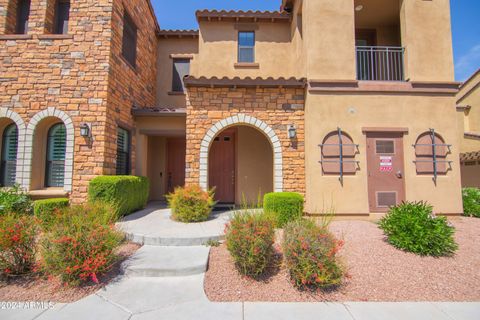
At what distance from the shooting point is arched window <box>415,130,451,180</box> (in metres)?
6.94

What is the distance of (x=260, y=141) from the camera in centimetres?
891

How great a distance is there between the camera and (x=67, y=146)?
22.1ft

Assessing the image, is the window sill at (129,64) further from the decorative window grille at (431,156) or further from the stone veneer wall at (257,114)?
the decorative window grille at (431,156)

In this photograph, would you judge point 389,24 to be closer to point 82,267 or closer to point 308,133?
point 308,133

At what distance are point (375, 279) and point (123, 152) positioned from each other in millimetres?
7889

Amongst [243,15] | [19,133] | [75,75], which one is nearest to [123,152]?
[75,75]

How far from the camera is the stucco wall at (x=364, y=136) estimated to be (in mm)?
6820

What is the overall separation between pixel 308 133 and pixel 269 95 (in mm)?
1771

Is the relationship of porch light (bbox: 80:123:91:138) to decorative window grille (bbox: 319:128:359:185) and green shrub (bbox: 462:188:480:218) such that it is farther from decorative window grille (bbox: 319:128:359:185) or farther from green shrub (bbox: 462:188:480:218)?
green shrub (bbox: 462:188:480:218)

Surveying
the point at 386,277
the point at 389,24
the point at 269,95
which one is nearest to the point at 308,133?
the point at 269,95

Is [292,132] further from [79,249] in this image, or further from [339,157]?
[79,249]

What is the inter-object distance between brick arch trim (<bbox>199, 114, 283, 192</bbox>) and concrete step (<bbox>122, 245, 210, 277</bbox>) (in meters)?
2.87

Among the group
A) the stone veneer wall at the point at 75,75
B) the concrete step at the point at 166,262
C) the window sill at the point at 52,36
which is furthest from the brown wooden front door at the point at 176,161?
the concrete step at the point at 166,262

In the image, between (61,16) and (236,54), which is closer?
(61,16)
